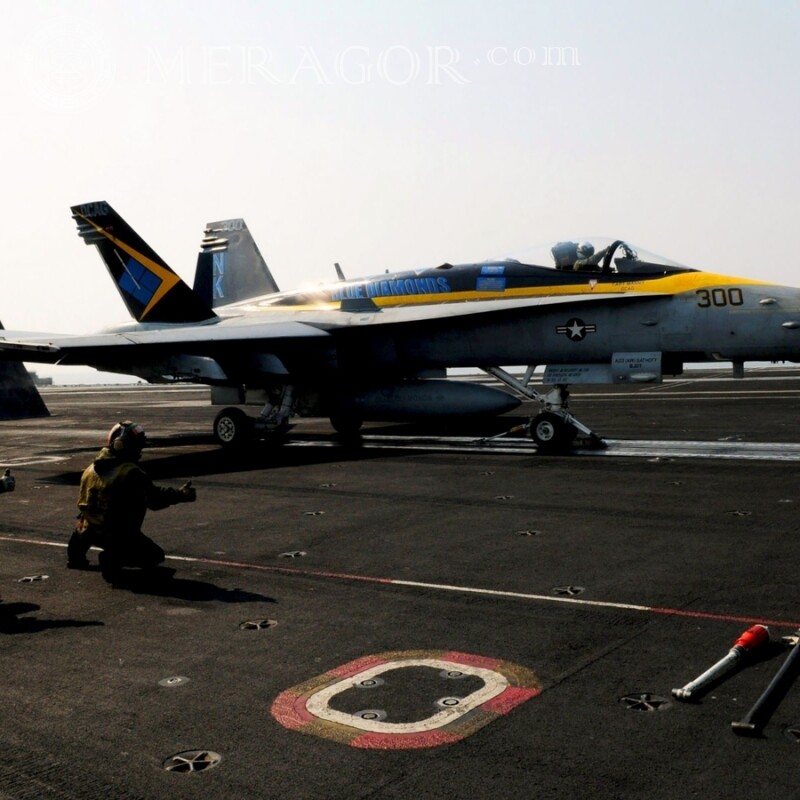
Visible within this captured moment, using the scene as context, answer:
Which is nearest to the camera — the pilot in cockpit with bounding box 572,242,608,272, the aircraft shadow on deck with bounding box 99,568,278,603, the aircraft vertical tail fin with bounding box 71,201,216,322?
the aircraft shadow on deck with bounding box 99,568,278,603

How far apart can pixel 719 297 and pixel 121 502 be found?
10892 millimetres

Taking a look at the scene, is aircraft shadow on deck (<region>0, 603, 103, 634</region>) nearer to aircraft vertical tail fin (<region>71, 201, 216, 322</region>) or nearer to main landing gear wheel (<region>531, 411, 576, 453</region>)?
main landing gear wheel (<region>531, 411, 576, 453</region>)

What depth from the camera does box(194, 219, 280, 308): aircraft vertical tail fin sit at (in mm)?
28484

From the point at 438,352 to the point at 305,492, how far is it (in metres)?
6.03

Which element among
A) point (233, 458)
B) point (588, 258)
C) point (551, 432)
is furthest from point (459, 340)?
point (233, 458)

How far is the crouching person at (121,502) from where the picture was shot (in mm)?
8711

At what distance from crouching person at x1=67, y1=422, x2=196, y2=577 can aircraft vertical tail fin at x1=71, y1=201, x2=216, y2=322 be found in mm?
14857

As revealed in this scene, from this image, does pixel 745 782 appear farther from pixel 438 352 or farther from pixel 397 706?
pixel 438 352

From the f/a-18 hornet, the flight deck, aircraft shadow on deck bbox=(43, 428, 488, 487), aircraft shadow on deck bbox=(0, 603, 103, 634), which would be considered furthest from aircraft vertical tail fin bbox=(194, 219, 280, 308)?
aircraft shadow on deck bbox=(0, 603, 103, 634)

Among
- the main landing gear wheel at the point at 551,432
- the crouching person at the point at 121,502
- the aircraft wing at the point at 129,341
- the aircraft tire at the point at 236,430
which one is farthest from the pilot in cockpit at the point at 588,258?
the crouching person at the point at 121,502

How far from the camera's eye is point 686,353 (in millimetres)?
16234

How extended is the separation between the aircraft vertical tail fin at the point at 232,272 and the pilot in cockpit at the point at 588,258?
13.3 meters

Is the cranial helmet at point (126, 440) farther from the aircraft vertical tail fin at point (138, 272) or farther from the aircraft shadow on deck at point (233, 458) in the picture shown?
the aircraft vertical tail fin at point (138, 272)

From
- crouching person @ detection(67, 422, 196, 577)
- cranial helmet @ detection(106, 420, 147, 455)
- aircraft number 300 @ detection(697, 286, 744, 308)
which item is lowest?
crouching person @ detection(67, 422, 196, 577)
